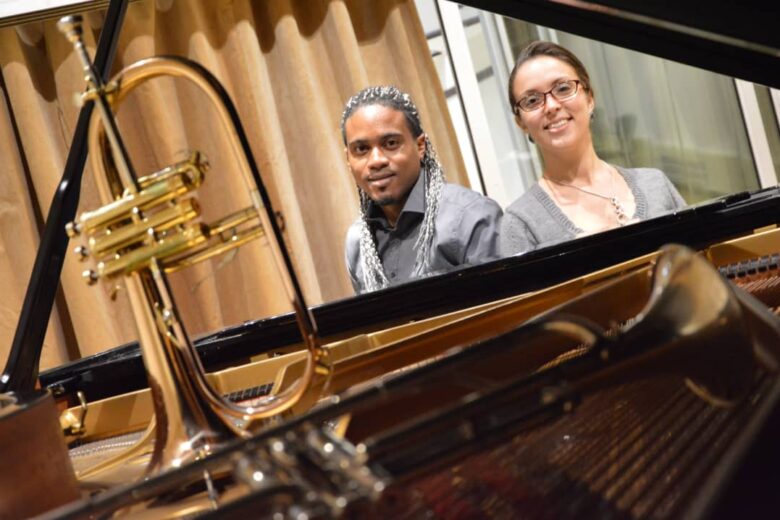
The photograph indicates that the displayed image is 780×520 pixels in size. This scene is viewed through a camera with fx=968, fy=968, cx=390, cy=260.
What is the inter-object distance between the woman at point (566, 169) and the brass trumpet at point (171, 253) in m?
1.37

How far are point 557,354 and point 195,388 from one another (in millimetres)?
273

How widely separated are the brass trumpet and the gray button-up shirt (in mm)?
1401

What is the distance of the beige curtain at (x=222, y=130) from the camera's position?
9.59 feet

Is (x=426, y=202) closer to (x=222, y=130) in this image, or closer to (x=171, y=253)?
(x=222, y=130)

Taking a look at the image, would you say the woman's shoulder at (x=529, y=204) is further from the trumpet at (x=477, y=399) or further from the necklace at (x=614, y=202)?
the trumpet at (x=477, y=399)

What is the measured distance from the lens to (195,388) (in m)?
0.73

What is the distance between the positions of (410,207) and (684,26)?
1.32 meters

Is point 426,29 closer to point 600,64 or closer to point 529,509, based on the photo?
point 600,64

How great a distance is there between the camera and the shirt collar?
7.39 feet

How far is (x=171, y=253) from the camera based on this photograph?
2.32 feet

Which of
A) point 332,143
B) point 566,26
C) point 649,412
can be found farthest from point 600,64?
point 649,412

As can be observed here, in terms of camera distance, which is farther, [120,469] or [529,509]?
[120,469]

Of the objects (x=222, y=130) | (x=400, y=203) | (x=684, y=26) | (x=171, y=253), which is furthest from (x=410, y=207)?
(x=171, y=253)

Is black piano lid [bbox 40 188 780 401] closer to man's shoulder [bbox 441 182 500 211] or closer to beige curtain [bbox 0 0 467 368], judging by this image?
man's shoulder [bbox 441 182 500 211]
